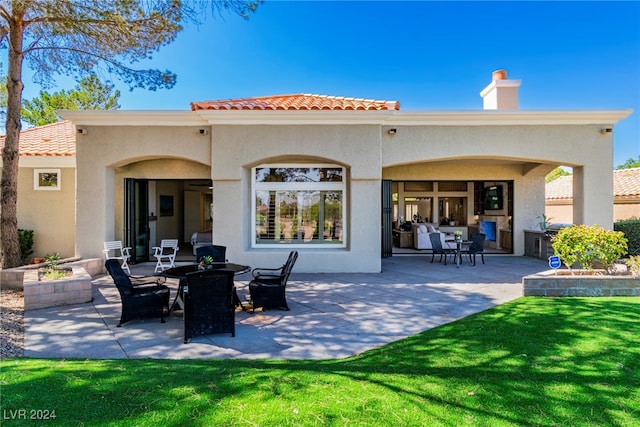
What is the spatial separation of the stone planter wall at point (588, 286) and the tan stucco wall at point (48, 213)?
14.6 meters

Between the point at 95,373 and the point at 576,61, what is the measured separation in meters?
18.3

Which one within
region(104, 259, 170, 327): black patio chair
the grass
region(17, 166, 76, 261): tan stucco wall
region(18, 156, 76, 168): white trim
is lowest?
the grass

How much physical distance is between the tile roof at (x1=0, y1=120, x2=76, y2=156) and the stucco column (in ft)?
55.7

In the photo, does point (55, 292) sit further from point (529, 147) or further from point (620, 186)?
point (620, 186)

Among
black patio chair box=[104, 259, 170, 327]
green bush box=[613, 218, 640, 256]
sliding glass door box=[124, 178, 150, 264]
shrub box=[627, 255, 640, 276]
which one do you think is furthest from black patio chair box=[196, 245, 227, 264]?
green bush box=[613, 218, 640, 256]

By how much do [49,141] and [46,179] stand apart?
2244 mm

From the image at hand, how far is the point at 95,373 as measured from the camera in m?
3.56

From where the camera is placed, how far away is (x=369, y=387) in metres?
3.32

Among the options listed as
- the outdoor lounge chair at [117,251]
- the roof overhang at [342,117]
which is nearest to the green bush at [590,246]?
the roof overhang at [342,117]

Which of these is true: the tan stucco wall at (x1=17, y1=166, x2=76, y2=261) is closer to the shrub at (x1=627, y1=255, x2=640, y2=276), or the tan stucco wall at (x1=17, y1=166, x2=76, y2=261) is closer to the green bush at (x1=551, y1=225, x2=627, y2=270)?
the green bush at (x1=551, y1=225, x2=627, y2=270)

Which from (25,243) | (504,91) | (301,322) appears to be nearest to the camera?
(301,322)

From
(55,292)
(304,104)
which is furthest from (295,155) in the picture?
(55,292)

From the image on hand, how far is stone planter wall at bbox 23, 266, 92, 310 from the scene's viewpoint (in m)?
6.50

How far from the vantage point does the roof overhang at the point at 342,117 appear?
9.70 m
